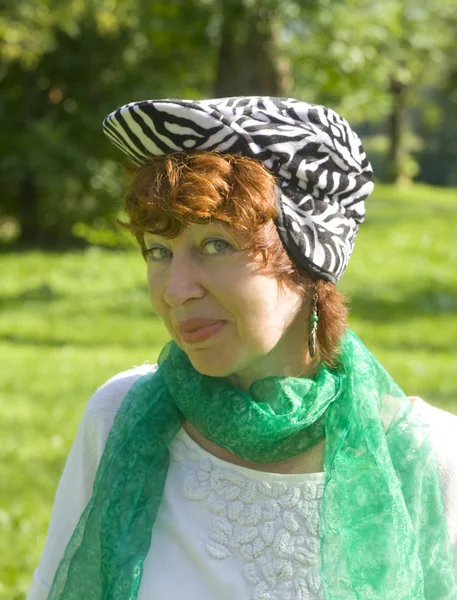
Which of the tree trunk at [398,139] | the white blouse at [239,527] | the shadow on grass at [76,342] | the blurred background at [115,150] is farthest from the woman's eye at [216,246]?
the tree trunk at [398,139]

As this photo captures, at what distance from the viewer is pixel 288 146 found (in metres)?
2.14

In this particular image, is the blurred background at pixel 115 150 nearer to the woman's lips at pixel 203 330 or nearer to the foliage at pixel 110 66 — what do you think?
the foliage at pixel 110 66

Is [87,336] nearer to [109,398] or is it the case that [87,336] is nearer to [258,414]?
[109,398]

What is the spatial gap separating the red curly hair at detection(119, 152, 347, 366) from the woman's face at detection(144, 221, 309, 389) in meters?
0.03

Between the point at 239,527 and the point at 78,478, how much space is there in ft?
1.64

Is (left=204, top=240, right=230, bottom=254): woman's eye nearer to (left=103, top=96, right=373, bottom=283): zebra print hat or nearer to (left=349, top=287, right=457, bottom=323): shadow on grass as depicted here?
(left=103, top=96, right=373, bottom=283): zebra print hat

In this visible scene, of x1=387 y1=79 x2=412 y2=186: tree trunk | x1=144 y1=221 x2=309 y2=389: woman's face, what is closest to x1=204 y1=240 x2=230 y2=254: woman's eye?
x1=144 y1=221 x2=309 y2=389: woman's face

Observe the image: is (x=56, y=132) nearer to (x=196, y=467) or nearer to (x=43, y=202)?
(x=43, y=202)

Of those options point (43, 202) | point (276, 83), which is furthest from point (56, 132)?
point (276, 83)

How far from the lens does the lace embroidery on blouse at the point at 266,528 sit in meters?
2.17

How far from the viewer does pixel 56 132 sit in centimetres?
1431

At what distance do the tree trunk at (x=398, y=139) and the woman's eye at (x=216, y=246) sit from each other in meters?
26.7

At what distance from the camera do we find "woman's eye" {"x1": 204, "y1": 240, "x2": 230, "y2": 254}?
7.08ft

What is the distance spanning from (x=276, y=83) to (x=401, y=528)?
1253 centimetres
